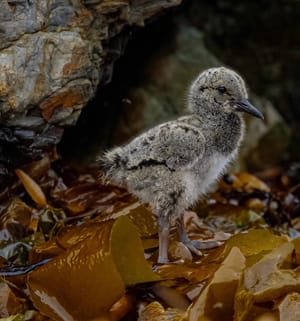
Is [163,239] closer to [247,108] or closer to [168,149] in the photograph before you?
[168,149]

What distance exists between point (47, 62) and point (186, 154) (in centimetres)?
89

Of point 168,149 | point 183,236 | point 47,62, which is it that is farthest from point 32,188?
point 168,149

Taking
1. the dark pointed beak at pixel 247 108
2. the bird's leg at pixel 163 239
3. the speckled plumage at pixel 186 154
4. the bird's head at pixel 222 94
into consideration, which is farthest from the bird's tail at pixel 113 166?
the dark pointed beak at pixel 247 108

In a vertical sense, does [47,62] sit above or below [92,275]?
above

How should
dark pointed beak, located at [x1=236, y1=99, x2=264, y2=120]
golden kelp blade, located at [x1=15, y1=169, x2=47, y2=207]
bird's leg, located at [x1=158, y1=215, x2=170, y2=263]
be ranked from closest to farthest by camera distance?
1. bird's leg, located at [x1=158, y1=215, x2=170, y2=263]
2. dark pointed beak, located at [x1=236, y1=99, x2=264, y2=120]
3. golden kelp blade, located at [x1=15, y1=169, x2=47, y2=207]

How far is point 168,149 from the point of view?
4.46m

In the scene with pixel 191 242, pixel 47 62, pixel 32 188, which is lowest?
pixel 191 242

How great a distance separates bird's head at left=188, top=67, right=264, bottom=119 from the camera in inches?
188

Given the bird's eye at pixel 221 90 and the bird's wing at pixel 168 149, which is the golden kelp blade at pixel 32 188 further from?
the bird's eye at pixel 221 90

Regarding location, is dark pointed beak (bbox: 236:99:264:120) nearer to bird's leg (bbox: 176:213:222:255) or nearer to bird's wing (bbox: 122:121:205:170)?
bird's wing (bbox: 122:121:205:170)

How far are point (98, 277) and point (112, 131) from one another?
88.1 inches

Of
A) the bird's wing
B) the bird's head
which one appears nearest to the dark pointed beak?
the bird's head

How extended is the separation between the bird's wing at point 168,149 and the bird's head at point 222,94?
0.26m

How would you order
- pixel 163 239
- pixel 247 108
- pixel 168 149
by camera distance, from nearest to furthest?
1. pixel 168 149
2. pixel 163 239
3. pixel 247 108
